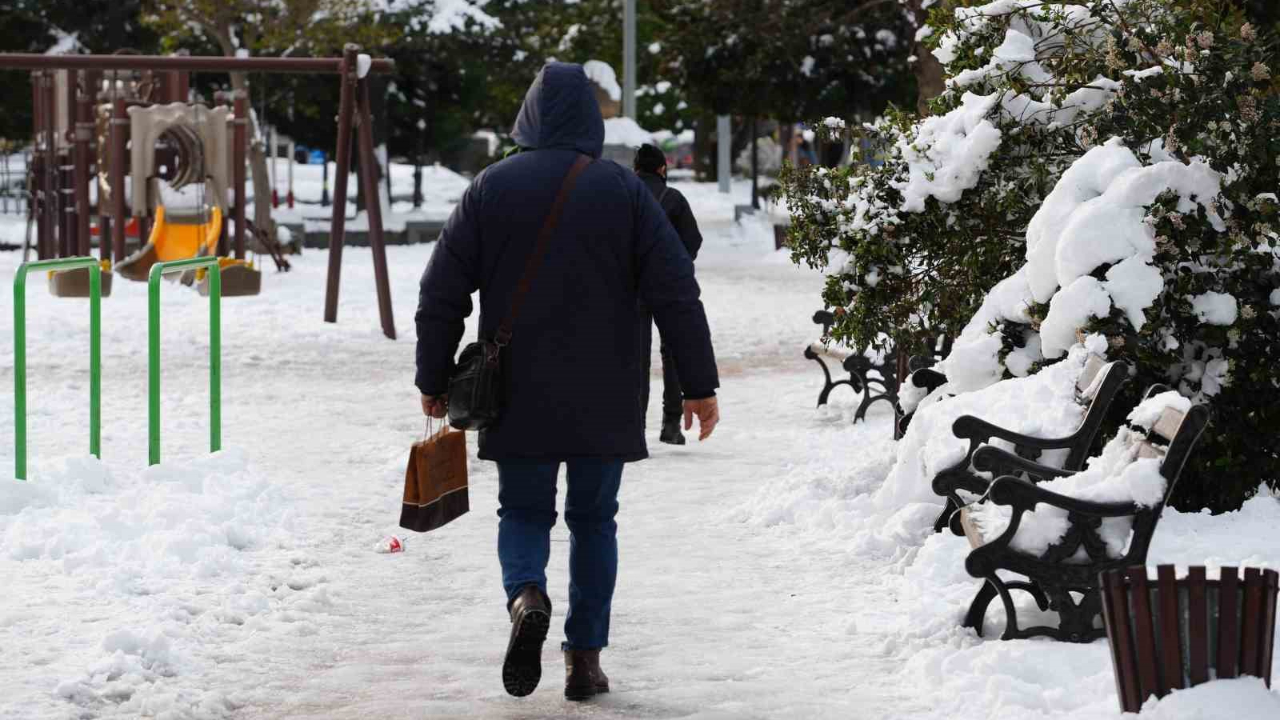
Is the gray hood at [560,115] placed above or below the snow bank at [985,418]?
above

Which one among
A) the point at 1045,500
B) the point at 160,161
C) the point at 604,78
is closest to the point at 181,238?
the point at 160,161

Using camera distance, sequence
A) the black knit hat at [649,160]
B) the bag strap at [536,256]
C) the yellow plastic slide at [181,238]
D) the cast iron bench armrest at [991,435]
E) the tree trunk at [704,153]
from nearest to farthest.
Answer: the bag strap at [536,256], the cast iron bench armrest at [991,435], the black knit hat at [649,160], the yellow plastic slide at [181,238], the tree trunk at [704,153]

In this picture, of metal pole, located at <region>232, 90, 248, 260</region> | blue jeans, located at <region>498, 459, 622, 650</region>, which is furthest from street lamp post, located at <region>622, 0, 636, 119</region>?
blue jeans, located at <region>498, 459, 622, 650</region>

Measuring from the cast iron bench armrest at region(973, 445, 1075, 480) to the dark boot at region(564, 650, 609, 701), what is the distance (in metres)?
1.32

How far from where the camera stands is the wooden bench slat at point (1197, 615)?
4.52 meters

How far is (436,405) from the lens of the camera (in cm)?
530

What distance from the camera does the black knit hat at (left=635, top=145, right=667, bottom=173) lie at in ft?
34.1

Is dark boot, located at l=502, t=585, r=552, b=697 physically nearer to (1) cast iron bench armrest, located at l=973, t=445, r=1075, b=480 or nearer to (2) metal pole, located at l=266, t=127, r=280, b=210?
(1) cast iron bench armrest, located at l=973, t=445, r=1075, b=480

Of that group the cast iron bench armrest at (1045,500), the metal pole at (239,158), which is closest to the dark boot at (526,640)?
the cast iron bench armrest at (1045,500)

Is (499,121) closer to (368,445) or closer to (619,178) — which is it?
(368,445)

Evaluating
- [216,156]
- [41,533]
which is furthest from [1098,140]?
[216,156]

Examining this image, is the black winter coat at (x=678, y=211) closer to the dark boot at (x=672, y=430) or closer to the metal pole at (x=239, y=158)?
the dark boot at (x=672, y=430)

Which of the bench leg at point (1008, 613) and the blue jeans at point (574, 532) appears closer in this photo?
the blue jeans at point (574, 532)

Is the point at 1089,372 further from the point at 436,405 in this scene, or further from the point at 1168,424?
the point at 436,405
